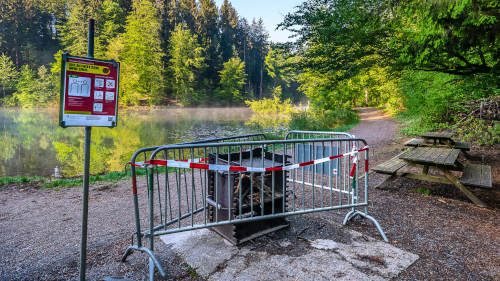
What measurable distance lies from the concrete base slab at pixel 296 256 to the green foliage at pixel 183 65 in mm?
53123

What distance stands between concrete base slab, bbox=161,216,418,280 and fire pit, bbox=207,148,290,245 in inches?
4.9

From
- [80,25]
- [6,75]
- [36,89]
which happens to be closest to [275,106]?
[80,25]

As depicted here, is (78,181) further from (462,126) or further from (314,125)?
(314,125)

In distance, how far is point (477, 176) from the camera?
4.97 m

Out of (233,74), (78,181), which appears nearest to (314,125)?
(78,181)

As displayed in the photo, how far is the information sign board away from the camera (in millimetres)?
2246

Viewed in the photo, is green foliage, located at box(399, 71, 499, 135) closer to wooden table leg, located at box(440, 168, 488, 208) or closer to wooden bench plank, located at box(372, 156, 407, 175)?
wooden bench plank, located at box(372, 156, 407, 175)

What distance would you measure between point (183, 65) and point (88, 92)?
5883 centimetres

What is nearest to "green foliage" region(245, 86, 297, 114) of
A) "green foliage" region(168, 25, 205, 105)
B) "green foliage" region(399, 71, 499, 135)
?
"green foliage" region(399, 71, 499, 135)

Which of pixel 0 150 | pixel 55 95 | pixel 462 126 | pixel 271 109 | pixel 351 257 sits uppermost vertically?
pixel 55 95

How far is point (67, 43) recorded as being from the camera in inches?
1928

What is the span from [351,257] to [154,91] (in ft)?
161

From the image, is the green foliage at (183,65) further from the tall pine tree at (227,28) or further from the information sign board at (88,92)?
the information sign board at (88,92)

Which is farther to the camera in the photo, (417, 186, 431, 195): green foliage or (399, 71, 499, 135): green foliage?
(399, 71, 499, 135): green foliage
